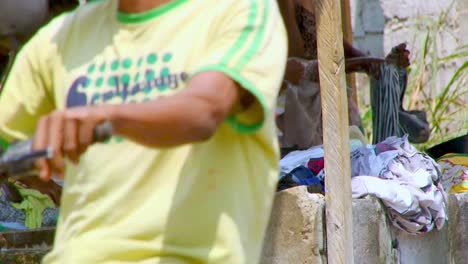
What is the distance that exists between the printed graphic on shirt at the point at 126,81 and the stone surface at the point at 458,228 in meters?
5.00

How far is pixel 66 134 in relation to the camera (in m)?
2.11

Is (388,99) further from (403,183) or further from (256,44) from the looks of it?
(256,44)

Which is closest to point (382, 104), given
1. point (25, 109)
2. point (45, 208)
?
point (45, 208)

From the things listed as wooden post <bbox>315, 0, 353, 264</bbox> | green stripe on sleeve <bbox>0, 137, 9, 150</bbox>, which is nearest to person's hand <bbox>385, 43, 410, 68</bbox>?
wooden post <bbox>315, 0, 353, 264</bbox>

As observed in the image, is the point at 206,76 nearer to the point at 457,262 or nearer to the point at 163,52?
the point at 163,52

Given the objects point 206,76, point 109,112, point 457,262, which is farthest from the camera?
point 457,262

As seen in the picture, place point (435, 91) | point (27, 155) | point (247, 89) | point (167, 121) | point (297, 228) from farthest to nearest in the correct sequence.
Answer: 1. point (435, 91)
2. point (297, 228)
3. point (247, 89)
4. point (167, 121)
5. point (27, 155)

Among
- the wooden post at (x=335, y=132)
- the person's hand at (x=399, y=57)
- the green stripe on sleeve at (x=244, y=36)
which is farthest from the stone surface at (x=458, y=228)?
the green stripe on sleeve at (x=244, y=36)

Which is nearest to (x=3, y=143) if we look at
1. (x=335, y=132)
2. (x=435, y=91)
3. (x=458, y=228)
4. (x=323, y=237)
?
(x=335, y=132)

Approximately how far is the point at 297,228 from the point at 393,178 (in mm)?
824

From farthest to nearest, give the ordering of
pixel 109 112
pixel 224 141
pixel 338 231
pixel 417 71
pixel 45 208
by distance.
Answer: pixel 417 71 < pixel 45 208 < pixel 338 231 < pixel 224 141 < pixel 109 112

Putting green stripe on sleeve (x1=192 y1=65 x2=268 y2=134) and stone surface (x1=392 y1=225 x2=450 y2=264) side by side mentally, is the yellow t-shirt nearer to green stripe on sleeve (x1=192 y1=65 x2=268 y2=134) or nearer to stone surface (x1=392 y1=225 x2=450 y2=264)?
green stripe on sleeve (x1=192 y1=65 x2=268 y2=134)

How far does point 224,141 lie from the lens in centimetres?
249

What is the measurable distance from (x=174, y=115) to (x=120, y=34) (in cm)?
44
